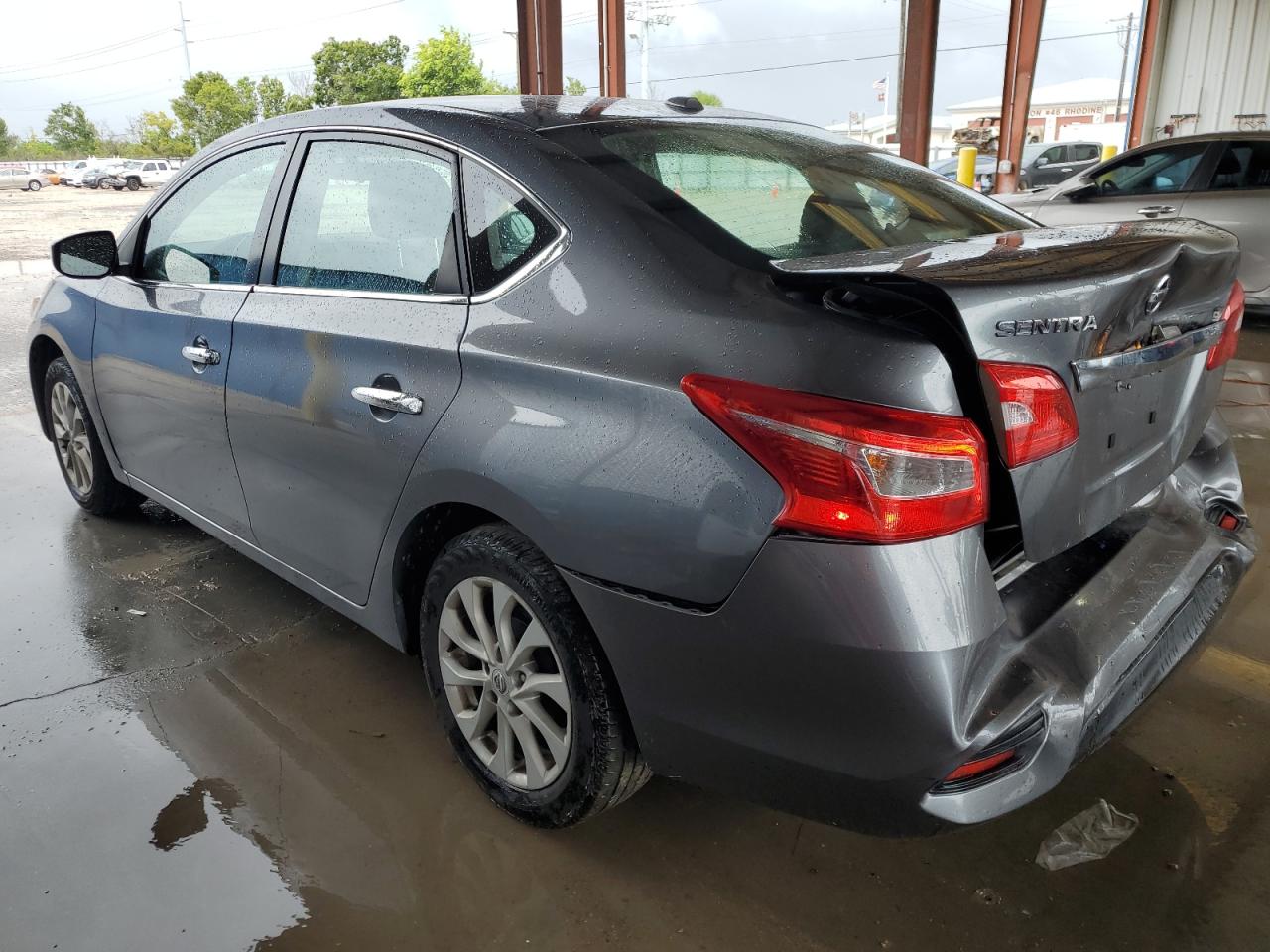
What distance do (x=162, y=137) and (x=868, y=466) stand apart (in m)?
70.8

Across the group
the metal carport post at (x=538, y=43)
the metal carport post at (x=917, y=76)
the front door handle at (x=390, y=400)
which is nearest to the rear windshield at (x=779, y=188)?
the front door handle at (x=390, y=400)

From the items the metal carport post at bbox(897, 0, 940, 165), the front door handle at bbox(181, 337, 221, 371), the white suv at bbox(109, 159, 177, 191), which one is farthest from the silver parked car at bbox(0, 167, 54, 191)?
the front door handle at bbox(181, 337, 221, 371)

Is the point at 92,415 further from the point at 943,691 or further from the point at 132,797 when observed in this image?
the point at 943,691

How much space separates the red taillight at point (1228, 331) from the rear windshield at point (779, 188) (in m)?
0.50

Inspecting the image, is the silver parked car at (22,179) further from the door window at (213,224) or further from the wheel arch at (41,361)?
the door window at (213,224)

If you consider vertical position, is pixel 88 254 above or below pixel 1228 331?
above

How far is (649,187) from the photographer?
190cm

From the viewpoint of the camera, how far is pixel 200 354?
2.72 meters

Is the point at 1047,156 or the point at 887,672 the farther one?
the point at 1047,156

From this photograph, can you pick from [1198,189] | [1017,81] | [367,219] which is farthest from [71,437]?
[1017,81]

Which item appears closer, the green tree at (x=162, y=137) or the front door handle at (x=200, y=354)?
the front door handle at (x=200, y=354)

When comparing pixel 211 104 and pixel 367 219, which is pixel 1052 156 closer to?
pixel 367 219

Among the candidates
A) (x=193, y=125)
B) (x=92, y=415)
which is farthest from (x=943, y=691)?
(x=193, y=125)

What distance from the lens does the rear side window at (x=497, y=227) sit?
191 centimetres
